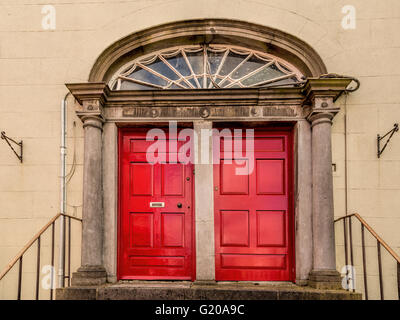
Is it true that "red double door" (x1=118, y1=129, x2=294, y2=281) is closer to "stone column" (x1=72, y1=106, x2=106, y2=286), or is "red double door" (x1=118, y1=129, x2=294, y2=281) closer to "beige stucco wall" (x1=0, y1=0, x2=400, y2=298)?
"stone column" (x1=72, y1=106, x2=106, y2=286)

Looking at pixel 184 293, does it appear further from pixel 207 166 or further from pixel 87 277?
pixel 207 166

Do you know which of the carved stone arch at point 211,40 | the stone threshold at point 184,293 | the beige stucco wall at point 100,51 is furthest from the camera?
the carved stone arch at point 211,40

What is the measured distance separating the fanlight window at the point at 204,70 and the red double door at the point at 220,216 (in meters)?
0.80

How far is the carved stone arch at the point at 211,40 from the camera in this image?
4926mm

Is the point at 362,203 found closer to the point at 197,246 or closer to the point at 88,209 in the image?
the point at 197,246

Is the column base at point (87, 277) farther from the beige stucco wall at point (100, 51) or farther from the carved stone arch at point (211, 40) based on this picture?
the carved stone arch at point (211, 40)

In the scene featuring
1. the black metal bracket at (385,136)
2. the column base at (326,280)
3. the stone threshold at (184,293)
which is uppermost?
the black metal bracket at (385,136)

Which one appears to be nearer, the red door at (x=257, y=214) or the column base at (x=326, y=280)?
the column base at (x=326, y=280)

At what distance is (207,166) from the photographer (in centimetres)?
482

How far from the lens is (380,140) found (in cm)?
471

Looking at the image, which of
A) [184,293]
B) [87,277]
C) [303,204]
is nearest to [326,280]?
[303,204]

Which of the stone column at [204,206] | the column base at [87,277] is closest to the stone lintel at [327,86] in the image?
the stone column at [204,206]

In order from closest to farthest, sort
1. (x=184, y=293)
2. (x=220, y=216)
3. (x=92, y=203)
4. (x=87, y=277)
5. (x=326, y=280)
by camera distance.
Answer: (x=184, y=293), (x=326, y=280), (x=87, y=277), (x=92, y=203), (x=220, y=216)

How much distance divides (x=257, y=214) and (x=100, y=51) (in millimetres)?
3067
